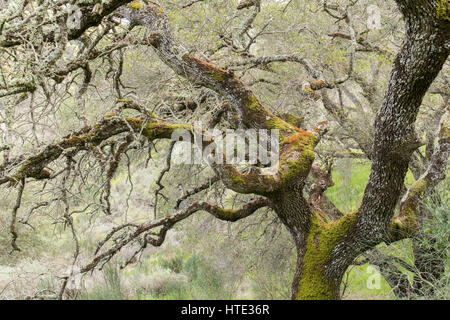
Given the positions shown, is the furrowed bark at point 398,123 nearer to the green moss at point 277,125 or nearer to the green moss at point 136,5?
the green moss at point 277,125

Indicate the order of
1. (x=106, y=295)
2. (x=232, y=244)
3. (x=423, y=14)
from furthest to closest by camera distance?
(x=106, y=295)
(x=232, y=244)
(x=423, y=14)

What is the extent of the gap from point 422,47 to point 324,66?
13.3 feet

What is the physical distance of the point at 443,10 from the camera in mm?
2842

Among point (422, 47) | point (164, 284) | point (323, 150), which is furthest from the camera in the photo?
point (164, 284)

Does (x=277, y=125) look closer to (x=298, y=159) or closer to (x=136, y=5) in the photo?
(x=298, y=159)

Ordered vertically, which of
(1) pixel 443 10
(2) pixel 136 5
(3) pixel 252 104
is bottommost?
(3) pixel 252 104

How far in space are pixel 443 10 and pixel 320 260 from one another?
277cm

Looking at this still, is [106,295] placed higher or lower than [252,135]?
lower

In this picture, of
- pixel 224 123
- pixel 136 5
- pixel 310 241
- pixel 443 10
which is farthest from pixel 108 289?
pixel 443 10

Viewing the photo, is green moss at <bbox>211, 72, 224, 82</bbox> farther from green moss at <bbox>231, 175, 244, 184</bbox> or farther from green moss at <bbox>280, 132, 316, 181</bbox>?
green moss at <bbox>231, 175, 244, 184</bbox>

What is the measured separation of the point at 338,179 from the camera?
11672mm

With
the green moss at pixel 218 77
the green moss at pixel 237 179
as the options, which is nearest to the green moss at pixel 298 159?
the green moss at pixel 237 179

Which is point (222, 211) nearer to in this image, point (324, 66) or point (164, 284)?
point (324, 66)
